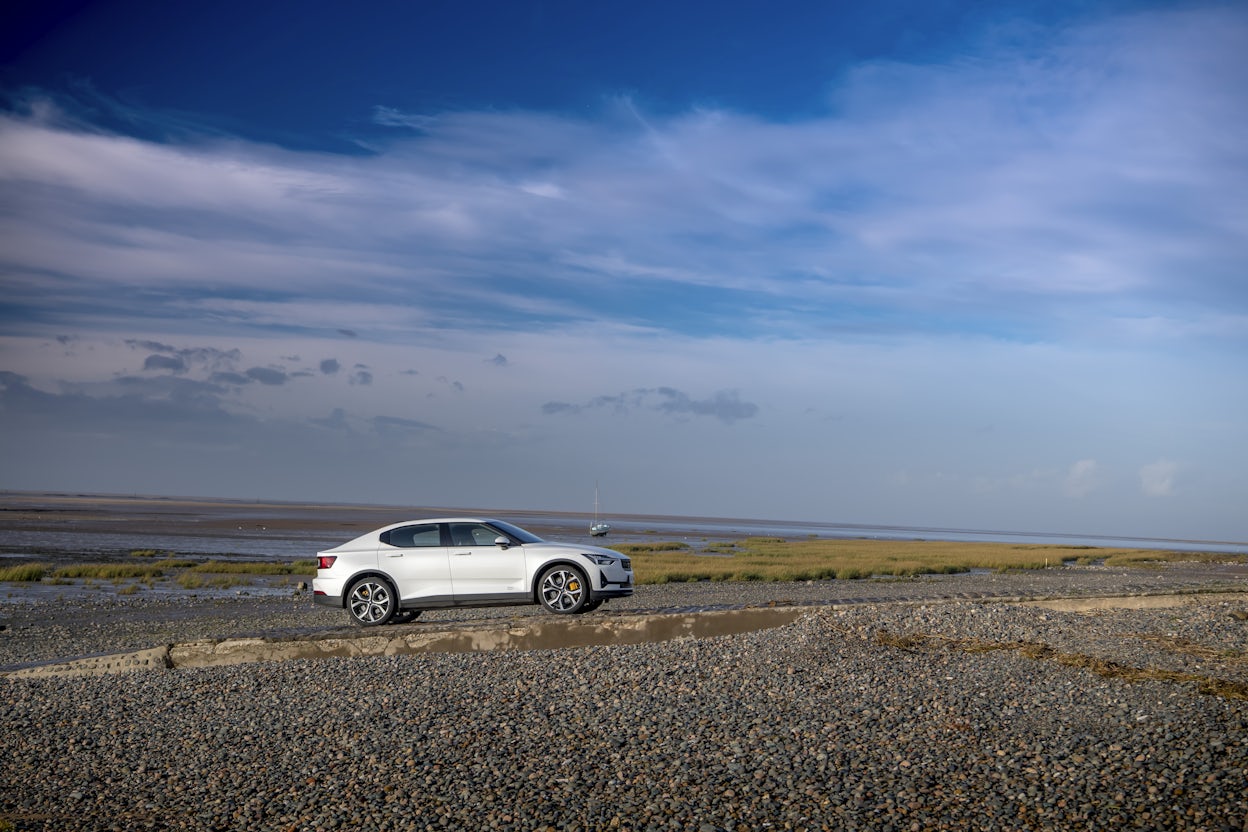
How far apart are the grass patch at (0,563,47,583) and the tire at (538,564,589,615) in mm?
27754

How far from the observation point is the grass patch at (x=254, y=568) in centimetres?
3947

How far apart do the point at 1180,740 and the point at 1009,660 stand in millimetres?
4392

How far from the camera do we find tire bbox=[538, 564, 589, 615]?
1631cm

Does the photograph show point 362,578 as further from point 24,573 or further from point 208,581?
point 24,573

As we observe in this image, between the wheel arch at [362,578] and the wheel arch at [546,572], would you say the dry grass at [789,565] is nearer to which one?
the wheel arch at [546,572]

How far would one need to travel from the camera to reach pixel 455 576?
53.4 ft

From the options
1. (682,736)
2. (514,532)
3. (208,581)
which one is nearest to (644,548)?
(208,581)

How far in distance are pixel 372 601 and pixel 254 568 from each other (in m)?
26.7

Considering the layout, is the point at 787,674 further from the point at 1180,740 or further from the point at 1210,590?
the point at 1210,590

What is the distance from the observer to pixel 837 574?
40.4 m

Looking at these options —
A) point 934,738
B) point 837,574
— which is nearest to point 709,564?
point 837,574

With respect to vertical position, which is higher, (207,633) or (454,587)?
(454,587)

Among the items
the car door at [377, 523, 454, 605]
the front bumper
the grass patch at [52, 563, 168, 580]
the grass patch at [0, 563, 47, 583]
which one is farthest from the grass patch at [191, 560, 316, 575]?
the front bumper

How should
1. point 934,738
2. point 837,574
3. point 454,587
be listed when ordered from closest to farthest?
point 934,738 → point 454,587 → point 837,574
